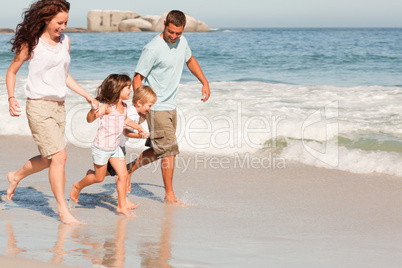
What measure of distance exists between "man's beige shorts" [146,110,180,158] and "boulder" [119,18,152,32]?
7027cm

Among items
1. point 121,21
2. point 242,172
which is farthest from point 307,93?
point 121,21

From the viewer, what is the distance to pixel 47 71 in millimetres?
3961

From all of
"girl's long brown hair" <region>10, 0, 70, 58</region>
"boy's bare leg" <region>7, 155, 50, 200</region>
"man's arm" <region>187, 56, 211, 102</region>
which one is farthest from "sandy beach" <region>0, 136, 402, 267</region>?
"girl's long brown hair" <region>10, 0, 70, 58</region>

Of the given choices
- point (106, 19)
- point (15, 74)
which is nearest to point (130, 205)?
point (15, 74)

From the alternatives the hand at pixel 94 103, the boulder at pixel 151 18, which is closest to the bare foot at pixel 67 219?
the hand at pixel 94 103

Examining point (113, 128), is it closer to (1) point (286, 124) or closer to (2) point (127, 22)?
(1) point (286, 124)

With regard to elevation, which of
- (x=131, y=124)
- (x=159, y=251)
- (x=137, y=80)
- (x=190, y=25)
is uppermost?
(x=190, y=25)

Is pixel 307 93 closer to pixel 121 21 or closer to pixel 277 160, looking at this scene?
pixel 277 160

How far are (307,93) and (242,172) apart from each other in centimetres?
542

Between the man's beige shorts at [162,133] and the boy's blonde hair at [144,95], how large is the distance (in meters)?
0.34

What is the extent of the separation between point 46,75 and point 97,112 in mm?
464

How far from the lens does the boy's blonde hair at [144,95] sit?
4574 mm

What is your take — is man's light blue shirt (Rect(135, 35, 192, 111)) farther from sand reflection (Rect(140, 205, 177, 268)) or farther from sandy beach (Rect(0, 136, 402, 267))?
sand reflection (Rect(140, 205, 177, 268))

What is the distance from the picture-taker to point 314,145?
720cm
